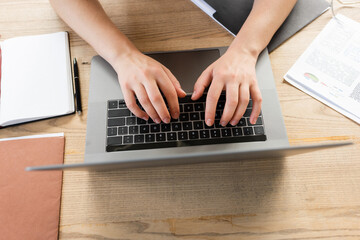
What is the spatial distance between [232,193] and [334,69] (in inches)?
16.7

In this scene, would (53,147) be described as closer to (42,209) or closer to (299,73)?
(42,209)

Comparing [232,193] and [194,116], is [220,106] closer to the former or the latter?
[194,116]

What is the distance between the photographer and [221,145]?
1.75 ft

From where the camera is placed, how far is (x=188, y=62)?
0.63 meters

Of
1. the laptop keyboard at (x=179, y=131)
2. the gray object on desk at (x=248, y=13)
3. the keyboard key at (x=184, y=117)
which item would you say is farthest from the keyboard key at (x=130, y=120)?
the gray object on desk at (x=248, y=13)

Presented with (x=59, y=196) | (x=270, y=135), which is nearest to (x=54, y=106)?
Result: (x=59, y=196)

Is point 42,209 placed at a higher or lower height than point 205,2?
lower

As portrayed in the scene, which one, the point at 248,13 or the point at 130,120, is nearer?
the point at 130,120

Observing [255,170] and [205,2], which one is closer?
[255,170]

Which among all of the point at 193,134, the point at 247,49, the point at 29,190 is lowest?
the point at 29,190

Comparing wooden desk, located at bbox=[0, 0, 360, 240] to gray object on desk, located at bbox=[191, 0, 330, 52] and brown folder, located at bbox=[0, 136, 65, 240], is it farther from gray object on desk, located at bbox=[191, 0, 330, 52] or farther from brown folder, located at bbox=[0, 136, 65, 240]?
gray object on desk, located at bbox=[191, 0, 330, 52]

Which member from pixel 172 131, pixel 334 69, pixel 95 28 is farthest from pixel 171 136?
pixel 334 69

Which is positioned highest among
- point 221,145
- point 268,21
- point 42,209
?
point 268,21

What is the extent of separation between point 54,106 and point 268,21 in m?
0.59
